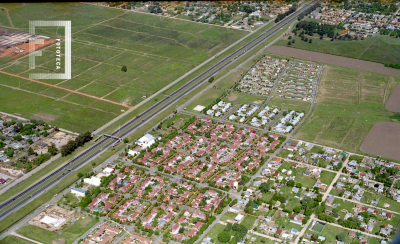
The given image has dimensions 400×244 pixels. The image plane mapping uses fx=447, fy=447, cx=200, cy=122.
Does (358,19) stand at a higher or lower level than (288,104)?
higher

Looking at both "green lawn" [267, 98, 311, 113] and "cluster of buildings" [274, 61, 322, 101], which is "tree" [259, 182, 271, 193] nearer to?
"green lawn" [267, 98, 311, 113]

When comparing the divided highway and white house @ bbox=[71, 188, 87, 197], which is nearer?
the divided highway

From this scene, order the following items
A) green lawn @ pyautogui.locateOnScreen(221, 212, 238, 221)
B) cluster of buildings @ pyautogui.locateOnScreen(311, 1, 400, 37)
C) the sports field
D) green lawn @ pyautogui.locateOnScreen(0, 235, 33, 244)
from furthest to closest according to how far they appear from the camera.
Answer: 1. cluster of buildings @ pyautogui.locateOnScreen(311, 1, 400, 37)
2. the sports field
3. green lawn @ pyautogui.locateOnScreen(221, 212, 238, 221)
4. green lawn @ pyautogui.locateOnScreen(0, 235, 33, 244)

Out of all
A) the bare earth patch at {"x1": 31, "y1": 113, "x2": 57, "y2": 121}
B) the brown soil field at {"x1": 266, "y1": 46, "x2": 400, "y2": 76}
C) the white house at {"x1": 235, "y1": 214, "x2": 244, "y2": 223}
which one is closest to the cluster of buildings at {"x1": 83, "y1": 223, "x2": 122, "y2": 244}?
the white house at {"x1": 235, "y1": 214, "x2": 244, "y2": 223}

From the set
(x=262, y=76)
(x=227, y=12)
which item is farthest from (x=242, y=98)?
(x=227, y=12)

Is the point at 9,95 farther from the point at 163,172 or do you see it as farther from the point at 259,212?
the point at 259,212

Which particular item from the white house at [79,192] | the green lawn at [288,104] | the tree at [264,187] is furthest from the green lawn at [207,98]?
the white house at [79,192]

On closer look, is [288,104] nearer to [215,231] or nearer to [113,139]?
[113,139]
